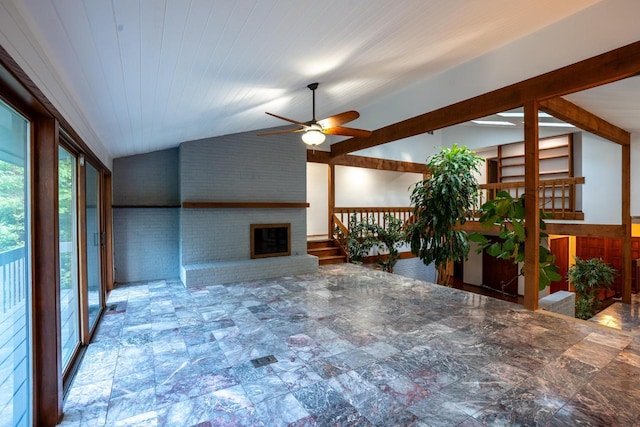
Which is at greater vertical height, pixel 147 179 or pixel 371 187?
pixel 371 187

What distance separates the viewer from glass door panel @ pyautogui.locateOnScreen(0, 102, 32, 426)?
4.83 feet

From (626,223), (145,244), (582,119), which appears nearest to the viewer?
(582,119)

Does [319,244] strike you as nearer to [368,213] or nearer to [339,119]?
[368,213]

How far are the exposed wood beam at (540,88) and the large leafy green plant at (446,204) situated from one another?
991mm

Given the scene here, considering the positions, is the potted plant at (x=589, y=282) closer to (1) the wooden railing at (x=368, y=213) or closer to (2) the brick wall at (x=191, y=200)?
(1) the wooden railing at (x=368, y=213)

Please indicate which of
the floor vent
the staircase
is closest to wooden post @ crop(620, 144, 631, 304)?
the staircase

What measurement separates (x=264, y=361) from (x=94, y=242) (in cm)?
290

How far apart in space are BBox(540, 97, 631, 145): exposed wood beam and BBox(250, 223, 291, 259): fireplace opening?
15.7 feet

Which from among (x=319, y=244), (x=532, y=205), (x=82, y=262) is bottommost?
(x=319, y=244)

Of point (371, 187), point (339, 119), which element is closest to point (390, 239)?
point (371, 187)

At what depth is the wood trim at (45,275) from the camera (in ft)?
5.86

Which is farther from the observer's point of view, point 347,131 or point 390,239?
point 390,239

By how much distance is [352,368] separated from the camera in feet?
8.32

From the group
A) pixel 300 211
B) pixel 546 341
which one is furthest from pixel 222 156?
pixel 546 341
